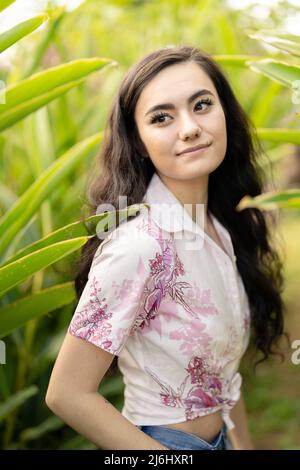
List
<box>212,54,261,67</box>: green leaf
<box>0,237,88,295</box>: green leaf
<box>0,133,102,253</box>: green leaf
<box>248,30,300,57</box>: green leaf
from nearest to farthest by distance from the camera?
<box>0,237,88,295</box>: green leaf < <box>248,30,300,57</box>: green leaf < <box>0,133,102,253</box>: green leaf < <box>212,54,261,67</box>: green leaf

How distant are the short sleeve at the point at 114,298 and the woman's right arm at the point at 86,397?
0.02m

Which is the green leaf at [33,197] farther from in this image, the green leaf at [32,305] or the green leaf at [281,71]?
the green leaf at [281,71]

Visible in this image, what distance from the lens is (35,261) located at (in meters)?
0.82

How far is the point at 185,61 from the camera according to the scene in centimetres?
96

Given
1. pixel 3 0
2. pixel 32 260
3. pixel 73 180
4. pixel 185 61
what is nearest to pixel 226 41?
pixel 73 180

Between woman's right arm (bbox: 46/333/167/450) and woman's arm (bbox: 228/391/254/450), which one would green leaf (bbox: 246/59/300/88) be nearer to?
woman's right arm (bbox: 46/333/167/450)

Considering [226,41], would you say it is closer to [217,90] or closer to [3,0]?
[217,90]

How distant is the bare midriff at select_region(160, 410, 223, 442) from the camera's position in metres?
0.95

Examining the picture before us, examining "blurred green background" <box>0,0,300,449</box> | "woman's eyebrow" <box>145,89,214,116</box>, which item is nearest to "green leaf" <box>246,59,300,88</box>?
"blurred green background" <box>0,0,300,449</box>

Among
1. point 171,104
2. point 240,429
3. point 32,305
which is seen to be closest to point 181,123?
point 171,104

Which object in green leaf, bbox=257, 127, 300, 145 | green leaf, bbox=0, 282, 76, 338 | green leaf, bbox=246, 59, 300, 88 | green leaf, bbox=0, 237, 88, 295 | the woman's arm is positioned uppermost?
green leaf, bbox=246, 59, 300, 88

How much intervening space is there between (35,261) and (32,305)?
24cm

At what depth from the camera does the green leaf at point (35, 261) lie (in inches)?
31.4

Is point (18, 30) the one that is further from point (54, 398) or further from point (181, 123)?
point (54, 398)
